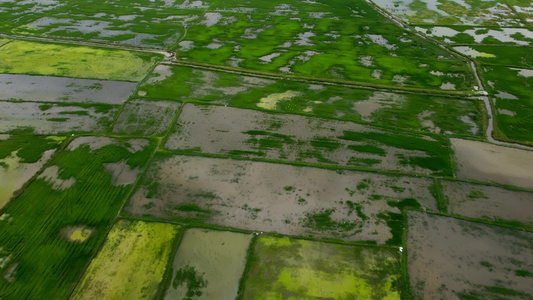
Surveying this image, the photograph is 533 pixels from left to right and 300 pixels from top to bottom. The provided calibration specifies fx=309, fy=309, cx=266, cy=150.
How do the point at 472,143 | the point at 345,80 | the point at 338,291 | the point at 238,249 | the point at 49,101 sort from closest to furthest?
the point at 338,291, the point at 238,249, the point at 472,143, the point at 49,101, the point at 345,80

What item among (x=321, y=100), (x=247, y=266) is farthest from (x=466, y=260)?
(x=321, y=100)

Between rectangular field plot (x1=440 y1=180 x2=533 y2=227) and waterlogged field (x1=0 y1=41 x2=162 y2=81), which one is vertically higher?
waterlogged field (x1=0 y1=41 x2=162 y2=81)

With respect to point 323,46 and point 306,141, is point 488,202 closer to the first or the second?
point 306,141

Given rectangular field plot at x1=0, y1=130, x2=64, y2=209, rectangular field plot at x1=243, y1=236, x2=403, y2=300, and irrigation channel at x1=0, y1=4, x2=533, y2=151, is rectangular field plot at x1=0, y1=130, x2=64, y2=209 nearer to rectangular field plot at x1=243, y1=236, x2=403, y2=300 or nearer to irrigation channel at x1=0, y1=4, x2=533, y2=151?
irrigation channel at x1=0, y1=4, x2=533, y2=151

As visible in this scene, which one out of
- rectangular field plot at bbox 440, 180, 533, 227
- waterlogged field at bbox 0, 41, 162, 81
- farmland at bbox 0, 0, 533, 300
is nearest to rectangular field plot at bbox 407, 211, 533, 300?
farmland at bbox 0, 0, 533, 300

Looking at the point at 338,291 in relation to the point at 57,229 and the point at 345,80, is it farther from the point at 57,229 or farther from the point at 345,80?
the point at 345,80

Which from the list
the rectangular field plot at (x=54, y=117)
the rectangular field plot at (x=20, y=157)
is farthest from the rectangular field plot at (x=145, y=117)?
the rectangular field plot at (x=20, y=157)

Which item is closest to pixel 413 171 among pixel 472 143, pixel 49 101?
pixel 472 143

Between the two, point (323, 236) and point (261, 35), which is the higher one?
point (261, 35)

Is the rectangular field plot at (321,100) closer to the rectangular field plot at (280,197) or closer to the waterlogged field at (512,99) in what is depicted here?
the waterlogged field at (512,99)
